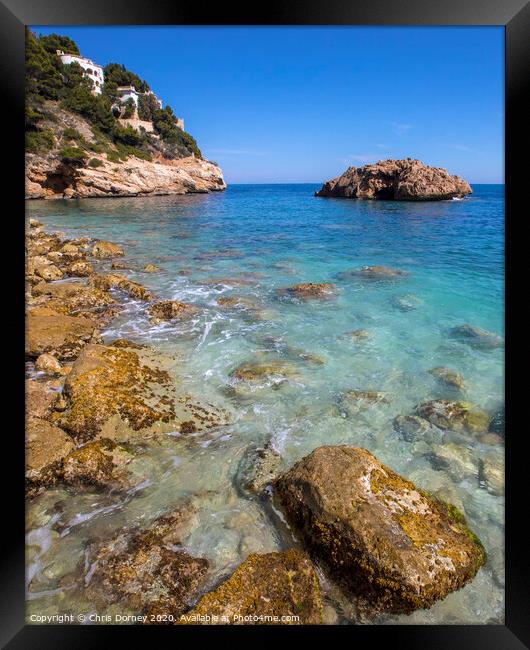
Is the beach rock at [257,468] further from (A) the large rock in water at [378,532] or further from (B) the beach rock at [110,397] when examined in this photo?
(B) the beach rock at [110,397]

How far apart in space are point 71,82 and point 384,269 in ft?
222

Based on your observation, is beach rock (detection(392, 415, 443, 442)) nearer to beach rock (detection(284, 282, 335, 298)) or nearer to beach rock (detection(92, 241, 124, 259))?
beach rock (detection(284, 282, 335, 298))

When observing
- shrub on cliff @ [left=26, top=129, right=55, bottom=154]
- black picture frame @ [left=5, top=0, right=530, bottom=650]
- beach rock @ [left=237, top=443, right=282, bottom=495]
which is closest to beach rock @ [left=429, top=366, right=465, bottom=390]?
beach rock @ [left=237, top=443, right=282, bottom=495]

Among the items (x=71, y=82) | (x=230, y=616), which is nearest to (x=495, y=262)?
(x=230, y=616)

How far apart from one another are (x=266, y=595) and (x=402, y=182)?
69.5 metres

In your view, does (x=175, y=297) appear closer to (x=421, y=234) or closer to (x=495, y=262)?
(x=495, y=262)

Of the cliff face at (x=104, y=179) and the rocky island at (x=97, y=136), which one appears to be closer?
the cliff face at (x=104, y=179)

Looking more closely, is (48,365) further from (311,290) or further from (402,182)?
(402,182)

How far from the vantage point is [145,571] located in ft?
11.2

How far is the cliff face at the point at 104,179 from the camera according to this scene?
168 ft

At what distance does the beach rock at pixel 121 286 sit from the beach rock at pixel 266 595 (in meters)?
9.81

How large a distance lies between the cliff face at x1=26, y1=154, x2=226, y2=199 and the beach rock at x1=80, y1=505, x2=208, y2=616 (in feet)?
181

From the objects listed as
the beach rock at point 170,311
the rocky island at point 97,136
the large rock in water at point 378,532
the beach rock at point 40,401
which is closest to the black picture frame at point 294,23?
the large rock in water at point 378,532

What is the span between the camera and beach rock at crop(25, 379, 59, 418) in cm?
550
